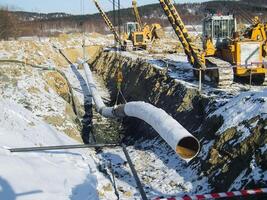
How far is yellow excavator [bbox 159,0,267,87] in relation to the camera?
1638 cm

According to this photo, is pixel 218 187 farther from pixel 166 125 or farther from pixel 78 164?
pixel 78 164

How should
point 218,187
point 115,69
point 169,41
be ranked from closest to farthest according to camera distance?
1. point 218,187
2. point 115,69
3. point 169,41

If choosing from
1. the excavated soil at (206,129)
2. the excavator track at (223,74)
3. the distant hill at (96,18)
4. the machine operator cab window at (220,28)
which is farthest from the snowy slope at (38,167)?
the distant hill at (96,18)

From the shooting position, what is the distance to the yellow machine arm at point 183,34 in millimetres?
17719

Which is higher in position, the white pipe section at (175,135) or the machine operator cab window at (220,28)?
the machine operator cab window at (220,28)

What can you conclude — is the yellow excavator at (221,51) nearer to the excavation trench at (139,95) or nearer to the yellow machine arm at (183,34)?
the yellow machine arm at (183,34)

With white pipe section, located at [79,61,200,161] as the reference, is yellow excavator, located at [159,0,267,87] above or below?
above

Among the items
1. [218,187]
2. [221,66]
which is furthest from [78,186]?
[221,66]

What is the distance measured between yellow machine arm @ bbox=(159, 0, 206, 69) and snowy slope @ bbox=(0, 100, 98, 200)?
271 inches

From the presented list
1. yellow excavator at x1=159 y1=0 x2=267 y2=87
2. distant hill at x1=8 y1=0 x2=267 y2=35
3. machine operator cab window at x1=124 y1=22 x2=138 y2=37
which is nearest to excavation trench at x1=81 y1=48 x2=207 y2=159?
yellow excavator at x1=159 y1=0 x2=267 y2=87

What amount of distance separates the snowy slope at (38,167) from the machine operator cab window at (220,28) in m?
8.97

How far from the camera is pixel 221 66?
16188 millimetres

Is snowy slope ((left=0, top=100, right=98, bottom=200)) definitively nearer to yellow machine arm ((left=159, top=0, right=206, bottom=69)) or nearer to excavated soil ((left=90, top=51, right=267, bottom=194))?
excavated soil ((left=90, top=51, right=267, bottom=194))

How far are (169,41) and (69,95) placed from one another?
25.2 meters
